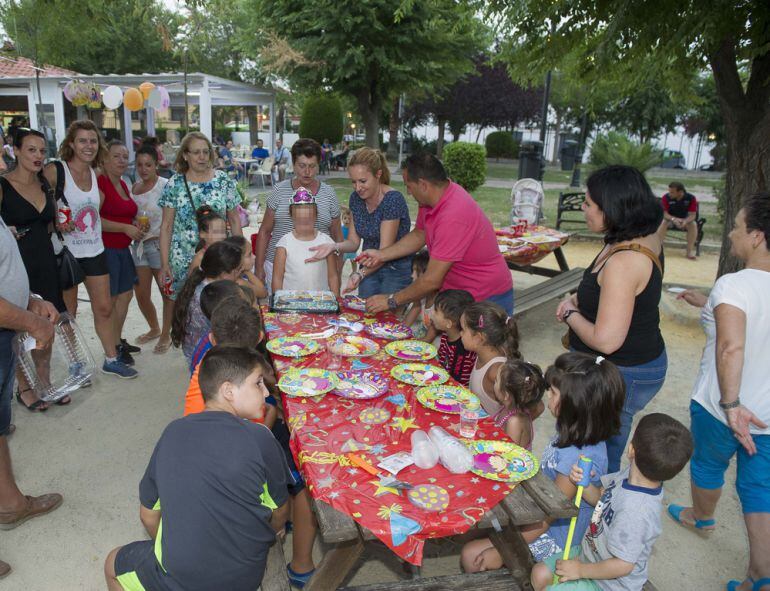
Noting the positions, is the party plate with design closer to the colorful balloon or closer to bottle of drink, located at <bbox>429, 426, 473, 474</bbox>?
bottle of drink, located at <bbox>429, 426, 473, 474</bbox>

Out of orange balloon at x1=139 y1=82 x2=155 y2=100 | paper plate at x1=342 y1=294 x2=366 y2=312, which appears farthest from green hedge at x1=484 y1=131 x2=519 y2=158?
paper plate at x1=342 y1=294 x2=366 y2=312

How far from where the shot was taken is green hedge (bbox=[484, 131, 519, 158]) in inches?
1453

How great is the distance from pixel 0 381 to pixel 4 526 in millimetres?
818

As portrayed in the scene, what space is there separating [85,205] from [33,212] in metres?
0.53

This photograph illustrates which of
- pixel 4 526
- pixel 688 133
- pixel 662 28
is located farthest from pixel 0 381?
pixel 688 133

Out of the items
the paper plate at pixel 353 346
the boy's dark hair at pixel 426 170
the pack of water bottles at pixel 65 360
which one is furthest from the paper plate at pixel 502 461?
the pack of water bottles at pixel 65 360

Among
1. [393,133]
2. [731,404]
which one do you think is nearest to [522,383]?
[731,404]

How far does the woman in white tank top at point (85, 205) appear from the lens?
410 centimetres

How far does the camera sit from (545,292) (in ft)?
20.3

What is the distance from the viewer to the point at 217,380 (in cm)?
200

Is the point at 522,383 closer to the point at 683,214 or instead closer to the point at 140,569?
the point at 140,569

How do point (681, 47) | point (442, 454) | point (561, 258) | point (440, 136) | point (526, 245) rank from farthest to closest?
point (440, 136)
point (561, 258)
point (526, 245)
point (681, 47)
point (442, 454)

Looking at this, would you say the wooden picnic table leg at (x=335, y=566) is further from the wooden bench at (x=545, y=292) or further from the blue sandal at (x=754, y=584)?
the wooden bench at (x=545, y=292)

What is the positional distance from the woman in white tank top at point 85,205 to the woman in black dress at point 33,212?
281 millimetres
